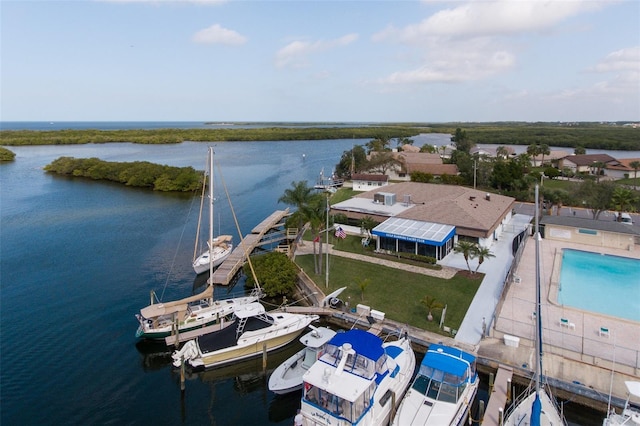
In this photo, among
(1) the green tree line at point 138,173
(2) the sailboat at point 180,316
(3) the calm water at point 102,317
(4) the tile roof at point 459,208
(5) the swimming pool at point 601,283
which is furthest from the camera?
(1) the green tree line at point 138,173

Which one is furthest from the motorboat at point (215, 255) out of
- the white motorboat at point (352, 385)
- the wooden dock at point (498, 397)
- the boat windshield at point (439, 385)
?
the wooden dock at point (498, 397)

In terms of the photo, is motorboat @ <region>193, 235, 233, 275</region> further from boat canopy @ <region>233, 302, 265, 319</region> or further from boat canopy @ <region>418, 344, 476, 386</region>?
boat canopy @ <region>418, 344, 476, 386</region>

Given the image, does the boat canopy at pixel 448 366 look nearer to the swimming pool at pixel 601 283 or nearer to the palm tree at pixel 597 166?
the swimming pool at pixel 601 283

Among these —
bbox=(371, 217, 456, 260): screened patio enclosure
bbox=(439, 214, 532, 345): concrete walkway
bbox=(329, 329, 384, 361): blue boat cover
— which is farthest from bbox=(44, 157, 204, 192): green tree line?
bbox=(329, 329, 384, 361): blue boat cover

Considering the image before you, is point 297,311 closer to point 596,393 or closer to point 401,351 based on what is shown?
point 401,351


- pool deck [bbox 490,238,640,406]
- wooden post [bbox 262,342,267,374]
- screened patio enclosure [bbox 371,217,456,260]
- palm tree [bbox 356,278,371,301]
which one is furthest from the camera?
screened patio enclosure [bbox 371,217,456,260]

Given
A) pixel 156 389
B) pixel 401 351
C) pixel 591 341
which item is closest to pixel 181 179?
pixel 156 389

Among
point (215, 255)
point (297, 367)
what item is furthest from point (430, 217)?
point (297, 367)
